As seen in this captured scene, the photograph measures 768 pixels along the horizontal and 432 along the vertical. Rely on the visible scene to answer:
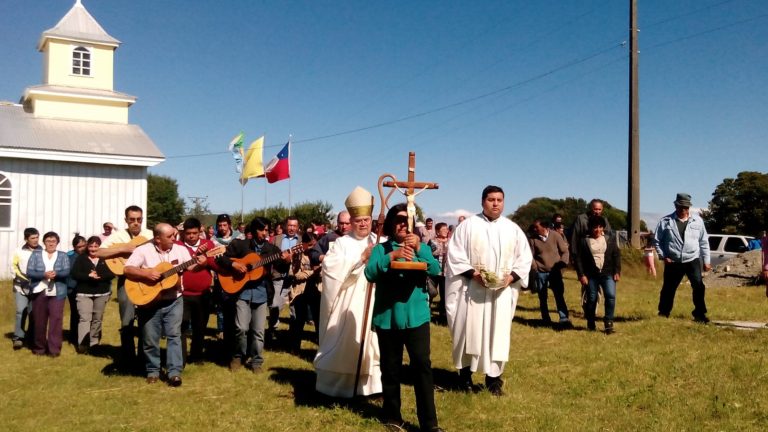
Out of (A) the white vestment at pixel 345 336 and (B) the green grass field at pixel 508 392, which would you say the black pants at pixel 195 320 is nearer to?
(B) the green grass field at pixel 508 392

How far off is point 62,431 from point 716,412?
612cm

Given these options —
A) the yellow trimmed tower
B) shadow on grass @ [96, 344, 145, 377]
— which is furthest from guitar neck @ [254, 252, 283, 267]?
the yellow trimmed tower

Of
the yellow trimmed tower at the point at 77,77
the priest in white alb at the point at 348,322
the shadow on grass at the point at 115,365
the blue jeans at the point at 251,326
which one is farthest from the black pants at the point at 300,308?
the yellow trimmed tower at the point at 77,77

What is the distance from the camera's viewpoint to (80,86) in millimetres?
24938

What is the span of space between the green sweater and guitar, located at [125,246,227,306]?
287cm

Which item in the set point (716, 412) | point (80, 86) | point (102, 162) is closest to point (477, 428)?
point (716, 412)

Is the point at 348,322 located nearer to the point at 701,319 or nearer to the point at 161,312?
the point at 161,312

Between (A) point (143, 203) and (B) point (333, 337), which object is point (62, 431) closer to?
(B) point (333, 337)

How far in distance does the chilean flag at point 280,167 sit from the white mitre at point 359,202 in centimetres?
1639

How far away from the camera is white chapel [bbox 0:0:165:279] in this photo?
2059 cm

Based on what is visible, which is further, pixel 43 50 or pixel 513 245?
pixel 43 50

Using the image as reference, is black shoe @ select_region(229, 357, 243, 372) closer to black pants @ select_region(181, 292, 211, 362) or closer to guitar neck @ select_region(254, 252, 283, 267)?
black pants @ select_region(181, 292, 211, 362)

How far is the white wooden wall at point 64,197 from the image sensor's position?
20.5m

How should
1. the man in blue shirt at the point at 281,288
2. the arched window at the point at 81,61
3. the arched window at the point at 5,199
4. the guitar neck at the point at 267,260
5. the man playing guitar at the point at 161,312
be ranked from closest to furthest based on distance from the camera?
1. the man playing guitar at the point at 161,312
2. the guitar neck at the point at 267,260
3. the man in blue shirt at the point at 281,288
4. the arched window at the point at 5,199
5. the arched window at the point at 81,61
